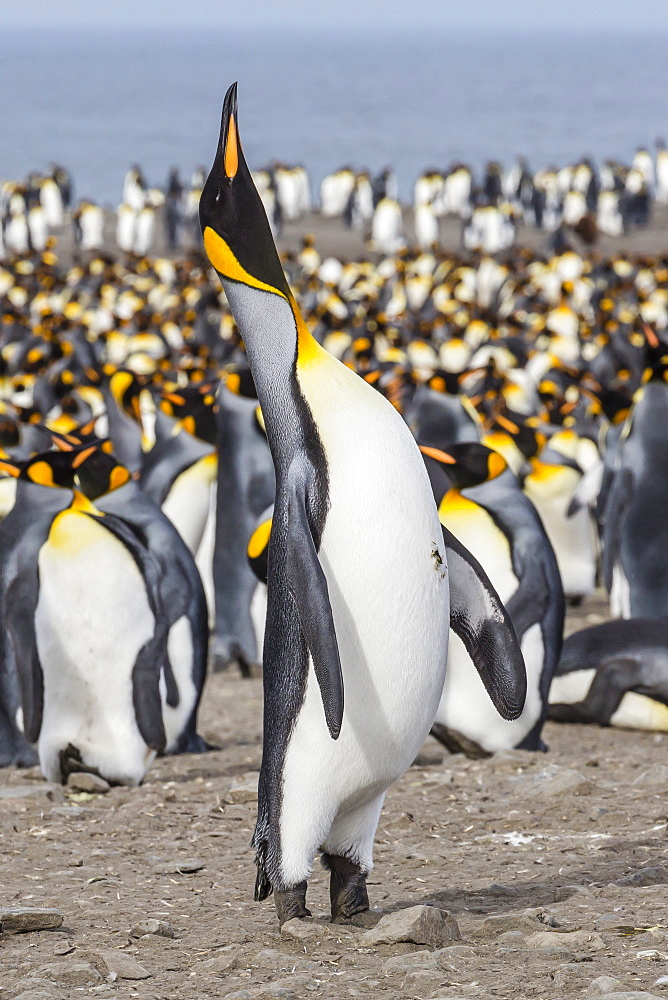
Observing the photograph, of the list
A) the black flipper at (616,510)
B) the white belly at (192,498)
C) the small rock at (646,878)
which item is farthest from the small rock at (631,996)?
the white belly at (192,498)

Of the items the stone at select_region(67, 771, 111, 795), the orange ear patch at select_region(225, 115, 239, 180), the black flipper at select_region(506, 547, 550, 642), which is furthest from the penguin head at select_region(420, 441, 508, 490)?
the orange ear patch at select_region(225, 115, 239, 180)

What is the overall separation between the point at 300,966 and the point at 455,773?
2.03m

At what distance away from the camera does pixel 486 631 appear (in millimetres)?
2994

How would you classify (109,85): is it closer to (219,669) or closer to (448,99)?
(448,99)

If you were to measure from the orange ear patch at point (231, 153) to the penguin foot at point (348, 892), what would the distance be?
1.45m

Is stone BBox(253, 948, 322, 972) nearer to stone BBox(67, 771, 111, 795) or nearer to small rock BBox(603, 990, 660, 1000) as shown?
small rock BBox(603, 990, 660, 1000)

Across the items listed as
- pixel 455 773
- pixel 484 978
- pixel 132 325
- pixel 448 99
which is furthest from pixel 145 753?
pixel 448 99

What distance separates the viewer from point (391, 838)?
3.75 metres

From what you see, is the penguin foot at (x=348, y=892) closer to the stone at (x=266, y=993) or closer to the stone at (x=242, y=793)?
the stone at (x=266, y=993)

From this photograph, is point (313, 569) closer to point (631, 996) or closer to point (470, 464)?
point (631, 996)

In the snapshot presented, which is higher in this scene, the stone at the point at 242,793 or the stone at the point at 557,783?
the stone at the point at 557,783

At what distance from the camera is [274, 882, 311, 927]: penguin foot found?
9.19 feet

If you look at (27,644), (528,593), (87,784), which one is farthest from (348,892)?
(528,593)

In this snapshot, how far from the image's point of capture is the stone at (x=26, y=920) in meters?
2.77
